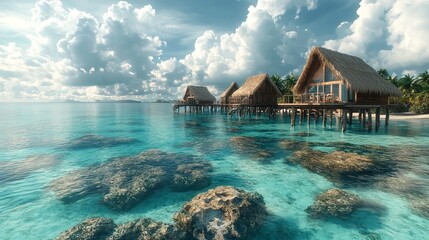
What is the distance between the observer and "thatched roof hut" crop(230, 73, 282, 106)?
36.1 metres

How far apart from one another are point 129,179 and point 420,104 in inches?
1794

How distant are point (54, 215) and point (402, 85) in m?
56.6

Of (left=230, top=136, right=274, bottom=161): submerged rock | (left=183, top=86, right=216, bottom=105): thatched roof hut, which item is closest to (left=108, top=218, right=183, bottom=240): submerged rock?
(left=230, top=136, right=274, bottom=161): submerged rock

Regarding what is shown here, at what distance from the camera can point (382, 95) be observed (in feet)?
72.9

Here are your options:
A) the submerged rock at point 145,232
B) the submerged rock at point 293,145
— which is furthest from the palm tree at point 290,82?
the submerged rock at point 145,232

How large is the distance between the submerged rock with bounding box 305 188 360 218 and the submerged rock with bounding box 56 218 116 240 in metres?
5.74

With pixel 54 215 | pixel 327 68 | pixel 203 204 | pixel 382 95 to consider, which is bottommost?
pixel 54 215

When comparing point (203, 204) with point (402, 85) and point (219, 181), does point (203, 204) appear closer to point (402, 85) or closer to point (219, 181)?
point (219, 181)

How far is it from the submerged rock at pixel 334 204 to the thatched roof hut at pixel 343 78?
1343cm

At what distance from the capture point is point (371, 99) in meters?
21.5

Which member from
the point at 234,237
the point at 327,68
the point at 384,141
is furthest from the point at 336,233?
the point at 327,68

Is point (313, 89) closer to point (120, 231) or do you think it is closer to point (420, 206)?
point (420, 206)

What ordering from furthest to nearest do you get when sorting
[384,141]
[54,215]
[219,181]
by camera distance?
[384,141], [219,181], [54,215]

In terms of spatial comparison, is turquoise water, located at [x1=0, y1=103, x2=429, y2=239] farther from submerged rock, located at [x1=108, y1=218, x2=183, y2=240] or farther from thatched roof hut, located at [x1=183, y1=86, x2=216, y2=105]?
thatched roof hut, located at [x1=183, y1=86, x2=216, y2=105]
